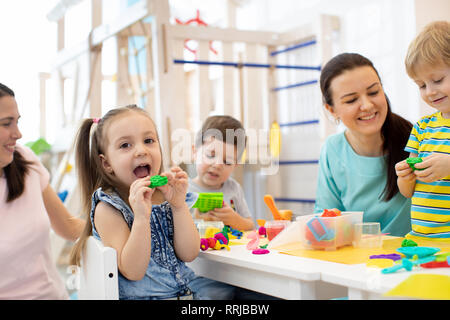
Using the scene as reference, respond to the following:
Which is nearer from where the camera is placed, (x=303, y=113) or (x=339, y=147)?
(x=339, y=147)

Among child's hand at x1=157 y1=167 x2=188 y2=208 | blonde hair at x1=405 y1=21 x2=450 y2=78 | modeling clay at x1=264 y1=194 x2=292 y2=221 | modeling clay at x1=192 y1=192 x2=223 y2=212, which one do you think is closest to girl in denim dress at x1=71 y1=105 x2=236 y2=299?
child's hand at x1=157 y1=167 x2=188 y2=208

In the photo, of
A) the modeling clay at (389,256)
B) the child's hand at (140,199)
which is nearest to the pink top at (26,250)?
the child's hand at (140,199)

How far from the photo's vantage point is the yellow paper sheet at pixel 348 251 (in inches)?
33.9

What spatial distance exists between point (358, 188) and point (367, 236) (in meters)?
0.41

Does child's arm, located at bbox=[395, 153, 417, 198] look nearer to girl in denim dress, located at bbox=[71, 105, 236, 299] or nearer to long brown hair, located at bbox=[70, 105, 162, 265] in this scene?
girl in denim dress, located at bbox=[71, 105, 236, 299]

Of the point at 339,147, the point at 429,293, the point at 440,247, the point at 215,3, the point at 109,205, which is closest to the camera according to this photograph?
the point at 429,293

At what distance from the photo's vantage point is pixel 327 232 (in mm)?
958

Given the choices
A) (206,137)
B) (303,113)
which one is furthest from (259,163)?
(206,137)

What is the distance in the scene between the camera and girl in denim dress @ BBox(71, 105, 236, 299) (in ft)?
3.21

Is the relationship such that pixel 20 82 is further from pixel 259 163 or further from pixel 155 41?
pixel 259 163

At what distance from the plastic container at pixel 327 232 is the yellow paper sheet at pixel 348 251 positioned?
16 mm

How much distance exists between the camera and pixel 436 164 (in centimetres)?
101

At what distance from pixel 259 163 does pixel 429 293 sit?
243cm

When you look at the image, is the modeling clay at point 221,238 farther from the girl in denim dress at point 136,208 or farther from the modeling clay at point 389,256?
the modeling clay at point 389,256
